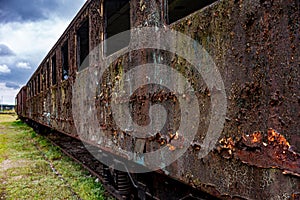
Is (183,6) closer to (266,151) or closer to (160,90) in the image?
(160,90)

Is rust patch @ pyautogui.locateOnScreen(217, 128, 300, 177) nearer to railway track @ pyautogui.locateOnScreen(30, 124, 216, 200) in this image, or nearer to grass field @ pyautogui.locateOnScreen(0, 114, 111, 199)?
railway track @ pyautogui.locateOnScreen(30, 124, 216, 200)

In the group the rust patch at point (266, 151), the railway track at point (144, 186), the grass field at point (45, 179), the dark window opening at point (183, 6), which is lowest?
the grass field at point (45, 179)

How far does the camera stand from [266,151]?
1.51 meters

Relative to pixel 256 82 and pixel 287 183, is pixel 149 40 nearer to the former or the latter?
pixel 256 82

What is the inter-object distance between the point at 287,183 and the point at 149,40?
169cm

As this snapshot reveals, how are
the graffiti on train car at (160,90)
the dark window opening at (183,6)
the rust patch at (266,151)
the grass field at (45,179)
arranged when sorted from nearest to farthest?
the rust patch at (266,151)
the graffiti on train car at (160,90)
the dark window opening at (183,6)
the grass field at (45,179)

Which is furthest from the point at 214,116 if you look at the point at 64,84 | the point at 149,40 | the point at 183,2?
the point at 64,84

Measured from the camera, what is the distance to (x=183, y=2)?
16.4 feet

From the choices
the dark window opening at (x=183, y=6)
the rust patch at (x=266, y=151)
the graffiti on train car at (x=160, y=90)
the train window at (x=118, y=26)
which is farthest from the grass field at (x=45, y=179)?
the rust patch at (x=266, y=151)

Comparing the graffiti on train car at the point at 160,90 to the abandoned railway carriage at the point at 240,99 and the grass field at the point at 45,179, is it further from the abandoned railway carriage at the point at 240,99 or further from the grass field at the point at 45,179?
the grass field at the point at 45,179

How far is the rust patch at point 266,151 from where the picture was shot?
139 centimetres

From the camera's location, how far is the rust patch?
4.55 ft

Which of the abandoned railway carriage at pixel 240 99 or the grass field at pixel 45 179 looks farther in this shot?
the grass field at pixel 45 179

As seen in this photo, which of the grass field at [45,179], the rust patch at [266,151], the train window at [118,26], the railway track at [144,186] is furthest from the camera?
the train window at [118,26]
